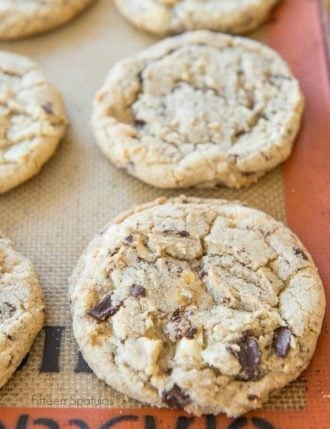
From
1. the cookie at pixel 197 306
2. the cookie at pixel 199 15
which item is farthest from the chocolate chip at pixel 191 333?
the cookie at pixel 199 15

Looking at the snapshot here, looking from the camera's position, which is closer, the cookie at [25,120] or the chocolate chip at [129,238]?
the chocolate chip at [129,238]

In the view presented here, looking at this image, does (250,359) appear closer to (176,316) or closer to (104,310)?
(176,316)

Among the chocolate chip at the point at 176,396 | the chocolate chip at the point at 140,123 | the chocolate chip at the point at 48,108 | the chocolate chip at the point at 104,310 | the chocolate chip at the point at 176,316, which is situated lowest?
the chocolate chip at the point at 176,396

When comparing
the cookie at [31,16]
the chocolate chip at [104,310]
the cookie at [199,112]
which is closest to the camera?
the chocolate chip at [104,310]

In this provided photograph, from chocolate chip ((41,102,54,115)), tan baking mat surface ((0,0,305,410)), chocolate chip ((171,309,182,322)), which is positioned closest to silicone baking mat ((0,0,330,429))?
tan baking mat surface ((0,0,305,410))

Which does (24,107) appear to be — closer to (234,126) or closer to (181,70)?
(181,70)

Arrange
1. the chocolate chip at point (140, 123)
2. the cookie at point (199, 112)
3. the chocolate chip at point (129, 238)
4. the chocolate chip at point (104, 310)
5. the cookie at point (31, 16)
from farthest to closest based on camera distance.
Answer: the cookie at point (31, 16), the chocolate chip at point (140, 123), the cookie at point (199, 112), the chocolate chip at point (129, 238), the chocolate chip at point (104, 310)

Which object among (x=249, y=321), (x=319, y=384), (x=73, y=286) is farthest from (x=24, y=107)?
(x=319, y=384)

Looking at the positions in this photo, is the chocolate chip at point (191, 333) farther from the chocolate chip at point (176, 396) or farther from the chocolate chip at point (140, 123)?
the chocolate chip at point (140, 123)
